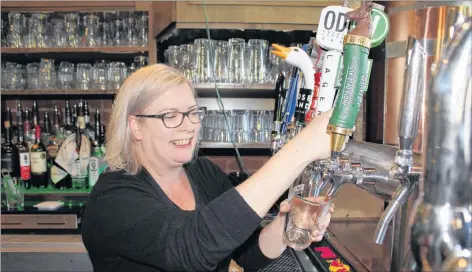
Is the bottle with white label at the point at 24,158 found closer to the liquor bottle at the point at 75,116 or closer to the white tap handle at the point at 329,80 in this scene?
the liquor bottle at the point at 75,116

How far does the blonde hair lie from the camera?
115cm

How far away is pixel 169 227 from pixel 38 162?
221cm

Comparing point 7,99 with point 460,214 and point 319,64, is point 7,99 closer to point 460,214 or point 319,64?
point 319,64

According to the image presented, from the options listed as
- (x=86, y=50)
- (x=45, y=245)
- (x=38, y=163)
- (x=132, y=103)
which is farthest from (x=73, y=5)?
(x=132, y=103)

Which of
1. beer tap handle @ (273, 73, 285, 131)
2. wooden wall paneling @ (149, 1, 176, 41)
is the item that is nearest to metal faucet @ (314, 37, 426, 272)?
beer tap handle @ (273, 73, 285, 131)

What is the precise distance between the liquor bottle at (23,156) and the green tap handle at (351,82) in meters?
2.62

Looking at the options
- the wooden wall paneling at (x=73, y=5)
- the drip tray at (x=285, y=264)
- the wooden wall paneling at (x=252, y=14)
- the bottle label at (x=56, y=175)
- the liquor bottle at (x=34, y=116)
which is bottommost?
the bottle label at (x=56, y=175)

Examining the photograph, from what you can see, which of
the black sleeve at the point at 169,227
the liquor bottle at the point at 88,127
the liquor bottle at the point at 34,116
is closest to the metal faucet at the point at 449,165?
the black sleeve at the point at 169,227

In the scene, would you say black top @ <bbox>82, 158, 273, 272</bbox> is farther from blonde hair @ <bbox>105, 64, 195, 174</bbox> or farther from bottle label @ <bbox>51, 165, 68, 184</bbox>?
bottle label @ <bbox>51, 165, 68, 184</bbox>

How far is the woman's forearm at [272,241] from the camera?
46.1 inches

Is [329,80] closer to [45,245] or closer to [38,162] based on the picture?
[45,245]

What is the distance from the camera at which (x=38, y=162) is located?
276 cm

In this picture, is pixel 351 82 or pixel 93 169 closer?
pixel 351 82

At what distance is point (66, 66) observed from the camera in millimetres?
2766
